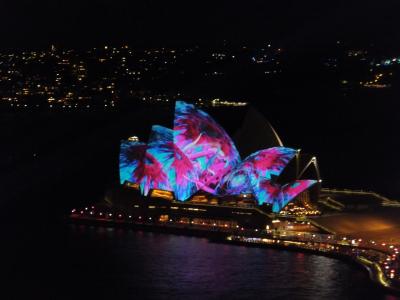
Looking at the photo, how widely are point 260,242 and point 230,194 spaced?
2.82 meters

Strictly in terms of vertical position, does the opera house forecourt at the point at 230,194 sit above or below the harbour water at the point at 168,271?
above

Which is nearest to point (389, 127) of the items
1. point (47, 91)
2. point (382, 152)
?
point (382, 152)

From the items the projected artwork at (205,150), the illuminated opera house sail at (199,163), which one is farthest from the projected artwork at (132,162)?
the projected artwork at (205,150)

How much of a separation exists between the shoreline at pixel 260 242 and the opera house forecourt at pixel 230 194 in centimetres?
5

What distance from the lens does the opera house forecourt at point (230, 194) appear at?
30.0 m

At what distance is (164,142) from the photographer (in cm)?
3247

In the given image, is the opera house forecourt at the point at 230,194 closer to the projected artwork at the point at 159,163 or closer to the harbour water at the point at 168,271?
the projected artwork at the point at 159,163

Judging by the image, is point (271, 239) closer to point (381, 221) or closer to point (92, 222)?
point (381, 221)

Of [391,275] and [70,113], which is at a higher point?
[70,113]

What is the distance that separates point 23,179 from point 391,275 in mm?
26581

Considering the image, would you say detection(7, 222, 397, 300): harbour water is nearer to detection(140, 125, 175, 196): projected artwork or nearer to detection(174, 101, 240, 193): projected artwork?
detection(140, 125, 175, 196): projected artwork

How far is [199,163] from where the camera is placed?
1264 inches

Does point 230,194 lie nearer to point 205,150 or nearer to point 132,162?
point 205,150

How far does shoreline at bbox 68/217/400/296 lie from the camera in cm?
2459
